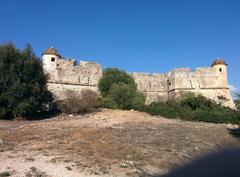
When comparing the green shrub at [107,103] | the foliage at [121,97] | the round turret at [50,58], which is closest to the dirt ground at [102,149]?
the green shrub at [107,103]

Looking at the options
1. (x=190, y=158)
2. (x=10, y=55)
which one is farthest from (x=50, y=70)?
(x=190, y=158)

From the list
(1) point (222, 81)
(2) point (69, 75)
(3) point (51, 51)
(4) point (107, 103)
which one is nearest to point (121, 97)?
(4) point (107, 103)

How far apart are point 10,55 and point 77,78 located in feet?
36.6

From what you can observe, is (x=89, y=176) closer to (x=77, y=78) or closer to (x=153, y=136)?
(x=153, y=136)

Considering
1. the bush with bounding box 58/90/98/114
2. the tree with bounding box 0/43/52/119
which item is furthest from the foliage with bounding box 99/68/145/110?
the tree with bounding box 0/43/52/119

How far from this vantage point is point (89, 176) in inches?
375

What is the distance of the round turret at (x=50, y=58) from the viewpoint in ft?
101

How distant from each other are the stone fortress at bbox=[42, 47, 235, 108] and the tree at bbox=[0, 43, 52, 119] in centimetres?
725

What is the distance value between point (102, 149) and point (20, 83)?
36.6ft

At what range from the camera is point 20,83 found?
2181 cm

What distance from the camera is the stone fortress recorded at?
31.5 m

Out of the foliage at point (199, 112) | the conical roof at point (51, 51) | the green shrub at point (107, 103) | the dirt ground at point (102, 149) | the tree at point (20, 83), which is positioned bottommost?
the dirt ground at point (102, 149)

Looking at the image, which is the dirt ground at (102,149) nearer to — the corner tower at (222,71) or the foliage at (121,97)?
the foliage at (121,97)

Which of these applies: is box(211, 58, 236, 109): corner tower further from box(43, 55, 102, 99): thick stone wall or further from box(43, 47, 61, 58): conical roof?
box(43, 47, 61, 58): conical roof
